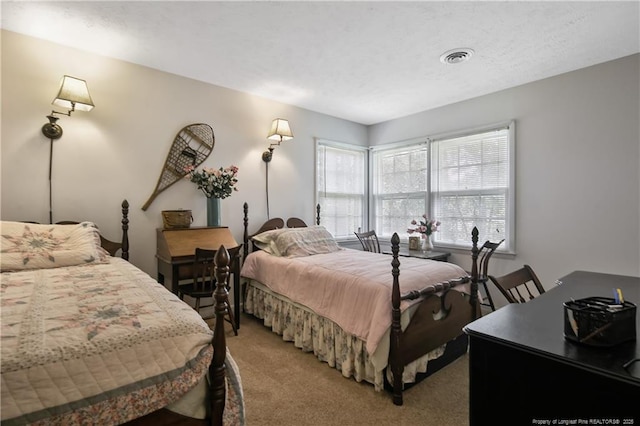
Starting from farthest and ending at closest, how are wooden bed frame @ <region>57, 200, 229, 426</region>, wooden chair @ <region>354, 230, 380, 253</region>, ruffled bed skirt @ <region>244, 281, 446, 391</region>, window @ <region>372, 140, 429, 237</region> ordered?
window @ <region>372, 140, 429, 237</region>
wooden chair @ <region>354, 230, 380, 253</region>
ruffled bed skirt @ <region>244, 281, 446, 391</region>
wooden bed frame @ <region>57, 200, 229, 426</region>

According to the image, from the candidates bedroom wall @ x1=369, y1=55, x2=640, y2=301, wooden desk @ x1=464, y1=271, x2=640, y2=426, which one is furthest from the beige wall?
wooden desk @ x1=464, y1=271, x2=640, y2=426

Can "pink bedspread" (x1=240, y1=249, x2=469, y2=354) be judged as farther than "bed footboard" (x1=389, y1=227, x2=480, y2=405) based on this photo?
Yes

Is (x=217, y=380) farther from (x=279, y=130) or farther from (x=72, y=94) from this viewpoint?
(x=279, y=130)

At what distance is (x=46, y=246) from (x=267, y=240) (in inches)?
73.3

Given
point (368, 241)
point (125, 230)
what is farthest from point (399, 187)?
point (125, 230)

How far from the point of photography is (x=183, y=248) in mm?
2840

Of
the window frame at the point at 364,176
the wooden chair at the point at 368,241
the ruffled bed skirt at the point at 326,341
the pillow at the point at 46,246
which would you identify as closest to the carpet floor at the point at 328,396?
the ruffled bed skirt at the point at 326,341

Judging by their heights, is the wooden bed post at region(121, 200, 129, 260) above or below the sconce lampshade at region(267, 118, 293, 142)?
below

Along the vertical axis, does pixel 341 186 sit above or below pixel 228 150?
below

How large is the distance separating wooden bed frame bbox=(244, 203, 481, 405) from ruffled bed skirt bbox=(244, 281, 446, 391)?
76 mm

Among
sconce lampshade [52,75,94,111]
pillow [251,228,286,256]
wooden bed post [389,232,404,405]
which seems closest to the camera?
wooden bed post [389,232,404,405]

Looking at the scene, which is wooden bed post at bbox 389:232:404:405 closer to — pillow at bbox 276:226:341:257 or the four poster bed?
the four poster bed

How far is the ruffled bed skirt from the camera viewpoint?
212cm

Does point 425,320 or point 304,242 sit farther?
point 304,242
